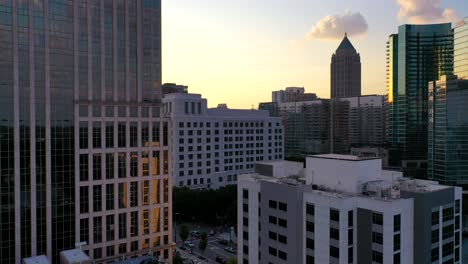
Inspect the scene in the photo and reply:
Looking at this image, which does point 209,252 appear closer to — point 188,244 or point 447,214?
point 188,244

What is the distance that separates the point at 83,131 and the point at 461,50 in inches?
5196

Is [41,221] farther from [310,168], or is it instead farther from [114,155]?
[310,168]

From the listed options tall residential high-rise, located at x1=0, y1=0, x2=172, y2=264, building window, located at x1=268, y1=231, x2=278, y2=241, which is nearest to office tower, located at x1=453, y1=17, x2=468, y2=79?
building window, located at x1=268, y1=231, x2=278, y2=241

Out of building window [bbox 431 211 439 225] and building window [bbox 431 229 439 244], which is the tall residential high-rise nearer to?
building window [bbox 431 229 439 244]

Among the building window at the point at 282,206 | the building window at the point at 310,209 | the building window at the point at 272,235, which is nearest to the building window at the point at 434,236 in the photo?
the building window at the point at 310,209

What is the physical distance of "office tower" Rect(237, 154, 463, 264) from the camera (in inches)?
1901

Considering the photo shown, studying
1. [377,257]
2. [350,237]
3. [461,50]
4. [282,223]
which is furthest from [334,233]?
[461,50]

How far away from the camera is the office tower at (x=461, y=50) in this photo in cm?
13752

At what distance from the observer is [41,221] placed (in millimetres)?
60906

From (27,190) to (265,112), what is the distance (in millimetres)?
109250

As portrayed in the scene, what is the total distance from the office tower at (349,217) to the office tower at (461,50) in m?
98.2

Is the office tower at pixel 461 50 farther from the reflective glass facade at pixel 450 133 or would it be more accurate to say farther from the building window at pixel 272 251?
the building window at pixel 272 251

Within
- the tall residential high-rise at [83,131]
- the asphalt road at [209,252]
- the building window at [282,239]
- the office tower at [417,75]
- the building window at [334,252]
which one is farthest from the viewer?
the office tower at [417,75]

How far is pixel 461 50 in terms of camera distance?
140625mm
